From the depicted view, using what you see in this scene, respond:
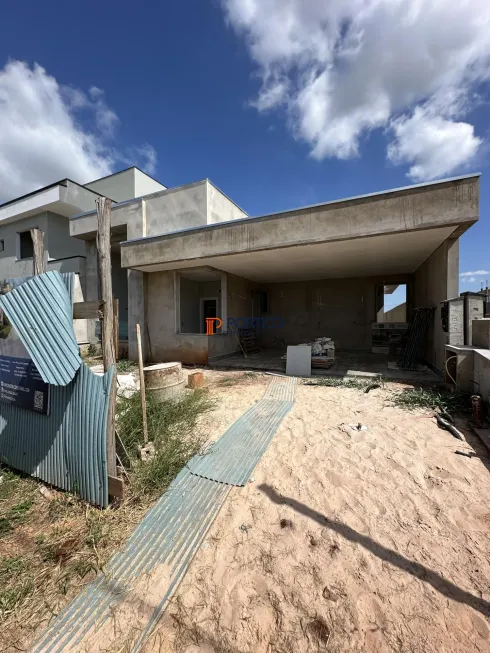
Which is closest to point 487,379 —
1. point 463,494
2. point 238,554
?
point 463,494

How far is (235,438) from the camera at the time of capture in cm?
371

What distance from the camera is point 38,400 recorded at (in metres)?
2.82

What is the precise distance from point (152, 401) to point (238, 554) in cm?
317

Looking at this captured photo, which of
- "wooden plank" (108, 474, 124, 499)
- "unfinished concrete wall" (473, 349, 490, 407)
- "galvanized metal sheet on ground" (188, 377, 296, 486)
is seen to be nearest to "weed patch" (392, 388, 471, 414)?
"unfinished concrete wall" (473, 349, 490, 407)

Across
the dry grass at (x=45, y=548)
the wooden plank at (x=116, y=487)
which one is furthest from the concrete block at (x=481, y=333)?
the wooden plank at (x=116, y=487)

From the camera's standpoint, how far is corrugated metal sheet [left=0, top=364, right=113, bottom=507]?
8.12ft

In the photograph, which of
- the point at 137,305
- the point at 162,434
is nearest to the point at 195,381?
the point at 162,434

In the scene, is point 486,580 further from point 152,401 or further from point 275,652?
point 152,401

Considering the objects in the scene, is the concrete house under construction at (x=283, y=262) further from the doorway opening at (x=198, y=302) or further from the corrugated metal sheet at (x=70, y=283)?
the corrugated metal sheet at (x=70, y=283)

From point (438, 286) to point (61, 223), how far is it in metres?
17.2

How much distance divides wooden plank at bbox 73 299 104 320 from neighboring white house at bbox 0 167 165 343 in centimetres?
1005

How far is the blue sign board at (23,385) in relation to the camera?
2809mm

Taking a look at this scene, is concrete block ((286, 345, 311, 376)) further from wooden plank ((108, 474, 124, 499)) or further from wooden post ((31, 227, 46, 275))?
wooden post ((31, 227, 46, 275))

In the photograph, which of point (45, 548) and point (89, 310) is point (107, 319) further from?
point (45, 548)
